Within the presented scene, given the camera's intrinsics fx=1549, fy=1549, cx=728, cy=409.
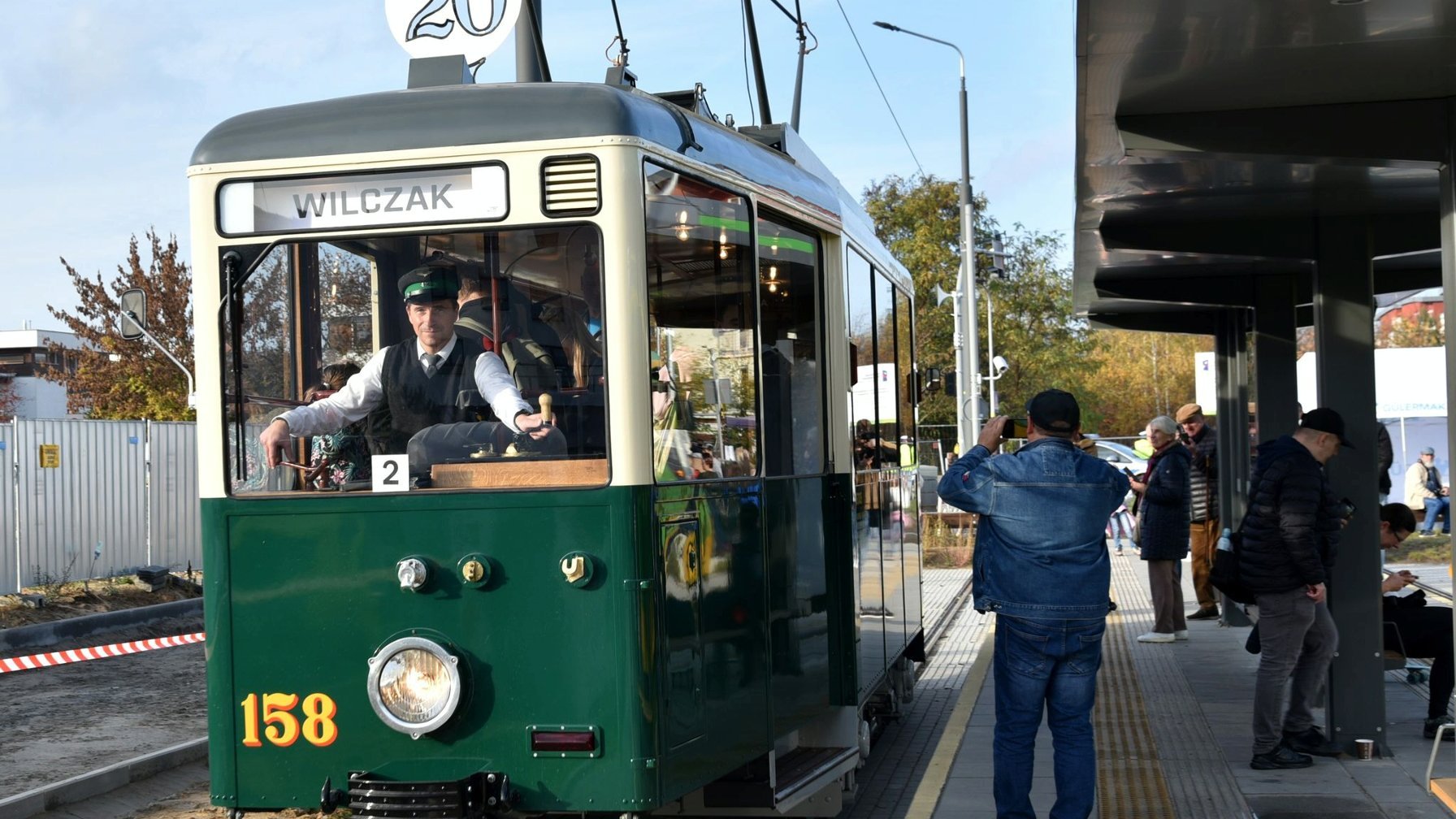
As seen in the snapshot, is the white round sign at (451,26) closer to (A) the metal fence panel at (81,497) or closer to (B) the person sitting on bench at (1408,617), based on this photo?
(B) the person sitting on bench at (1408,617)

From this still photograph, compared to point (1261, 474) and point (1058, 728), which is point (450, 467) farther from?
point (1261, 474)

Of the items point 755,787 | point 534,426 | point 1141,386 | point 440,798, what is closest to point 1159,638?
point 755,787

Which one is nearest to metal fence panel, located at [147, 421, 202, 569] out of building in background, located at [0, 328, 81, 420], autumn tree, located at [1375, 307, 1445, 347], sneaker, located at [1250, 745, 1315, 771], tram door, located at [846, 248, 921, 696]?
tram door, located at [846, 248, 921, 696]

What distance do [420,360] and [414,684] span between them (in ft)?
3.54

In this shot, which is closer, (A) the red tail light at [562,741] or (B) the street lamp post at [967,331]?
(A) the red tail light at [562,741]

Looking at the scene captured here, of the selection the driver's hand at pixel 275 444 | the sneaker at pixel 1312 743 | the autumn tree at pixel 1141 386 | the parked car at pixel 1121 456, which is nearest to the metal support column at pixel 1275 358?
the sneaker at pixel 1312 743

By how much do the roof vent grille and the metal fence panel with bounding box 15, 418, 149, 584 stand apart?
49.8 feet

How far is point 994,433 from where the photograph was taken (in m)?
6.59

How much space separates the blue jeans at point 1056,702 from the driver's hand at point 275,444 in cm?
289

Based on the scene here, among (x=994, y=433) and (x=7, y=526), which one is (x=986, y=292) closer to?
(x=7, y=526)

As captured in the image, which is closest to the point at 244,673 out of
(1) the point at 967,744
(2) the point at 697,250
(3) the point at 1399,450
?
(2) the point at 697,250

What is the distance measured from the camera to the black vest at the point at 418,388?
5199 mm

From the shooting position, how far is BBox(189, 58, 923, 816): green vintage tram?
506cm

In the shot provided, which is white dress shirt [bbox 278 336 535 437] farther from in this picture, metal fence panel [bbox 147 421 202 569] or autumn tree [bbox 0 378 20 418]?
autumn tree [bbox 0 378 20 418]
